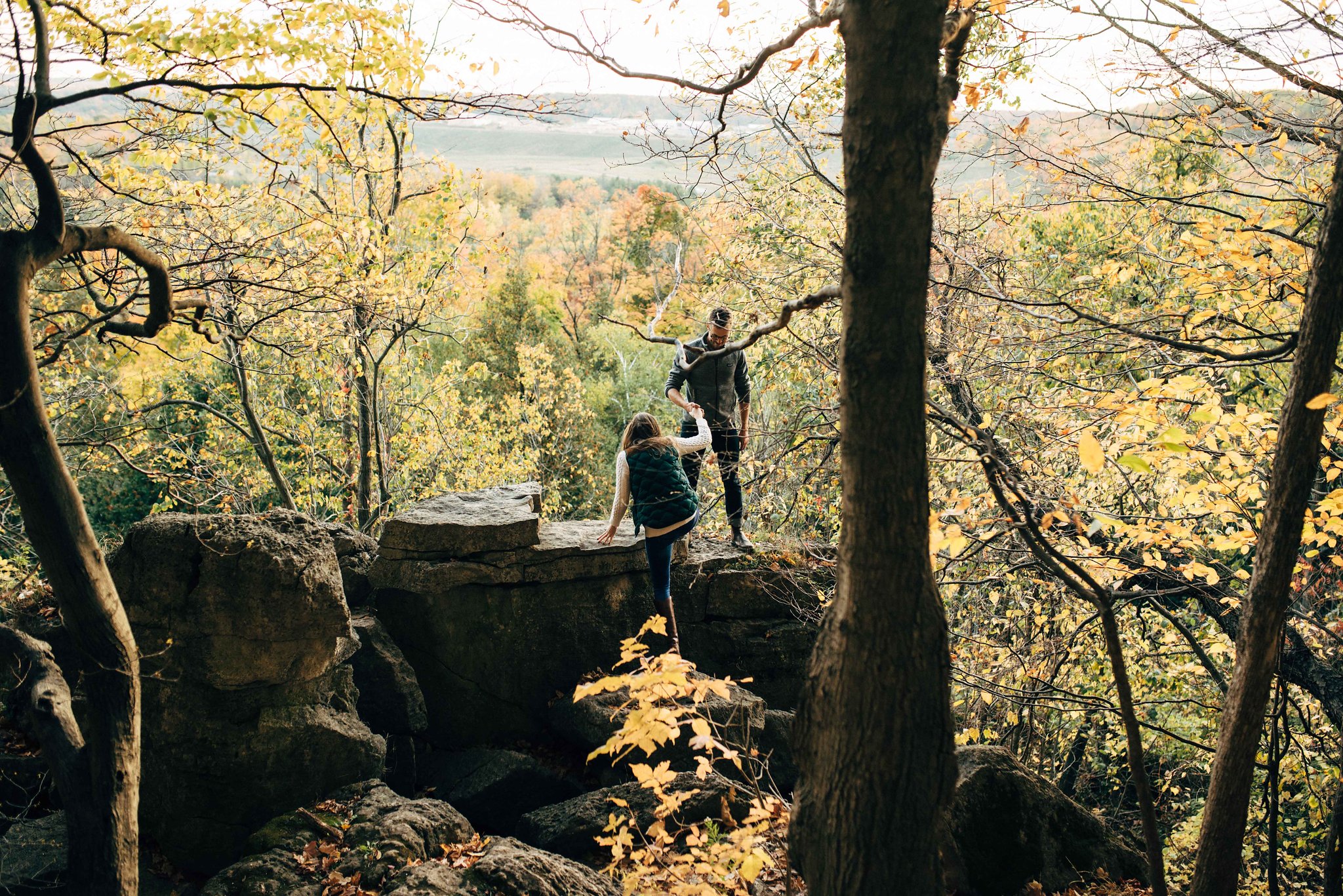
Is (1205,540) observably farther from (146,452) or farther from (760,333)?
(146,452)

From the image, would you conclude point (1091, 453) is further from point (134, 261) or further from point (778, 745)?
point (778, 745)

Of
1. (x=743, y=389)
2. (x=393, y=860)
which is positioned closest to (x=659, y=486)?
(x=743, y=389)

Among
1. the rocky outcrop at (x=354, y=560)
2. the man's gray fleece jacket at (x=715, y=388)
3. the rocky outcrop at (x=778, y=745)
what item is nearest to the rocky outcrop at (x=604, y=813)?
the rocky outcrop at (x=778, y=745)

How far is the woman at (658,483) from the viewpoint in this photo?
20.6 feet

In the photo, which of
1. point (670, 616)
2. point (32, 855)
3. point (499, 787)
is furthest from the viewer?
point (670, 616)

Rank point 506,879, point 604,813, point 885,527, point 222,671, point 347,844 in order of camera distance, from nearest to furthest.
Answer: point 885,527
point 506,879
point 347,844
point 604,813
point 222,671

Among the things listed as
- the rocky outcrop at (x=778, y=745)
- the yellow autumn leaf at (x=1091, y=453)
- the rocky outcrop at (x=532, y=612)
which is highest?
the yellow autumn leaf at (x=1091, y=453)

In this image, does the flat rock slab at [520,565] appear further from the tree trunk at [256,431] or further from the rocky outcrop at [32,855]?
the tree trunk at [256,431]

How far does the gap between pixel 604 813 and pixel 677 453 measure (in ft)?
8.57

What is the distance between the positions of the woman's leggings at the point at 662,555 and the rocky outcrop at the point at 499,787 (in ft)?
5.89

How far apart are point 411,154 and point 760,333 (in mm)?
12359

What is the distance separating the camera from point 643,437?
6.36 metres

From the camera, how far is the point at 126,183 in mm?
9484

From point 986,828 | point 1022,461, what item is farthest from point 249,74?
point 986,828
